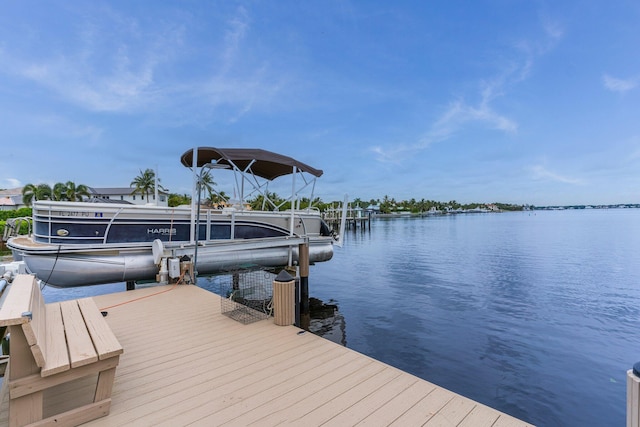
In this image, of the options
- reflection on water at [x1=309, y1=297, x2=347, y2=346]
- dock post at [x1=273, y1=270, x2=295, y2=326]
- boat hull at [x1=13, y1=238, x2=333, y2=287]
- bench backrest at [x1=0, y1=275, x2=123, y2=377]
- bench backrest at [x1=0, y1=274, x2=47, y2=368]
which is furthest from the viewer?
reflection on water at [x1=309, y1=297, x2=347, y2=346]

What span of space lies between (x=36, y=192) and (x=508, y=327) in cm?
5859

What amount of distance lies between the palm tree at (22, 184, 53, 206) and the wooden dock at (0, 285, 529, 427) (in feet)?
181

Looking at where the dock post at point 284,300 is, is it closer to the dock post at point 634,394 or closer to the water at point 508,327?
the water at point 508,327

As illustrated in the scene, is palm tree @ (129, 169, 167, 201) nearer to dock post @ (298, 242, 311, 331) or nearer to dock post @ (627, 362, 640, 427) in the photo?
dock post @ (298, 242, 311, 331)

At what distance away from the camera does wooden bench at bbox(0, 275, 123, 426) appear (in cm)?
204

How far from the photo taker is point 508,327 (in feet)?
27.4

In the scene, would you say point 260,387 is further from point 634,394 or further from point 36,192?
point 36,192

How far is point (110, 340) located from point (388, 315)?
8059 mm

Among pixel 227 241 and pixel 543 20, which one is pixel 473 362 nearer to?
pixel 227 241

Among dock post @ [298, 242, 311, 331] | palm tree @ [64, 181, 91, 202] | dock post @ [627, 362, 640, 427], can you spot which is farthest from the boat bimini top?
palm tree @ [64, 181, 91, 202]

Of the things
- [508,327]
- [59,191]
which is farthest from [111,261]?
[59,191]

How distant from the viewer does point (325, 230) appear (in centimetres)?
1234

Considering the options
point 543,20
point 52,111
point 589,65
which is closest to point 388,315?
point 543,20

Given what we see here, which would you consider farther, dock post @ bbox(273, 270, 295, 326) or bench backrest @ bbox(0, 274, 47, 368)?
dock post @ bbox(273, 270, 295, 326)
